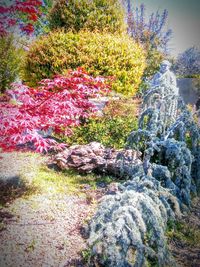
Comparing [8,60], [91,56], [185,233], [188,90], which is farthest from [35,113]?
[188,90]

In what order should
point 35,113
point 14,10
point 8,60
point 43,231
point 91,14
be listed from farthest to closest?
point 8,60 < point 14,10 < point 91,14 < point 35,113 < point 43,231

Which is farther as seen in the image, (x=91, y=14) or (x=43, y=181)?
(x=91, y=14)

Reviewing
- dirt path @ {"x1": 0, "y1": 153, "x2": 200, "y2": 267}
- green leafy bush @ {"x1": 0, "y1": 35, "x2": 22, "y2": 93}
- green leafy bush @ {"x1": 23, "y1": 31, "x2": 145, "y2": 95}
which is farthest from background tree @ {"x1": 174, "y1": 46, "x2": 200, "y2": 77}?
dirt path @ {"x1": 0, "y1": 153, "x2": 200, "y2": 267}

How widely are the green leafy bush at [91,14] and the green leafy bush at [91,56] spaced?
3.24 ft

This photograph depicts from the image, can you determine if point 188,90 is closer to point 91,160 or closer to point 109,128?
point 109,128

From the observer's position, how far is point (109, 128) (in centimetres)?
704

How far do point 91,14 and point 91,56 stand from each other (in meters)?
1.84

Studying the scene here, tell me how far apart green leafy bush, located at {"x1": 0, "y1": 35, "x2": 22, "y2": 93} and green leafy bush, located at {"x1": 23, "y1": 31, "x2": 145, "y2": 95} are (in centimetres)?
865

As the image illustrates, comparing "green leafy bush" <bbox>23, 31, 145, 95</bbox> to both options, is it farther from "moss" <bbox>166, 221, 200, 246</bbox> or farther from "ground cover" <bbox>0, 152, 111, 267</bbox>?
"moss" <bbox>166, 221, 200, 246</bbox>

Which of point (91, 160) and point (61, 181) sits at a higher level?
point (91, 160)

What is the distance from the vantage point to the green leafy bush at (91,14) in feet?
26.3

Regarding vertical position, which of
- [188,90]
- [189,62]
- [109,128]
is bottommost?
[109,128]

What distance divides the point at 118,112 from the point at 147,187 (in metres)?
4.35

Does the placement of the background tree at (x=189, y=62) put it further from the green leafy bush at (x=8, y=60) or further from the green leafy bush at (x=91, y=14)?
the green leafy bush at (x=91, y=14)
